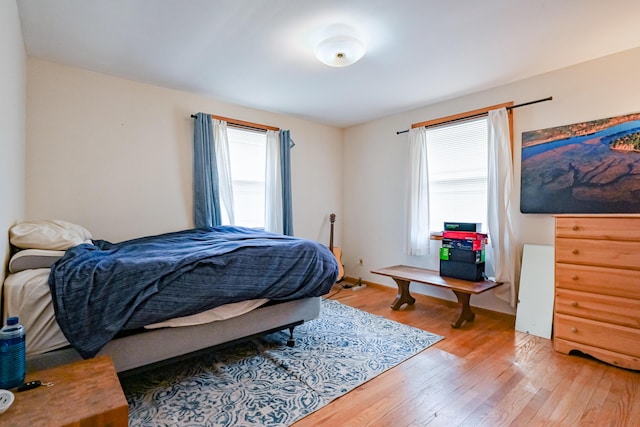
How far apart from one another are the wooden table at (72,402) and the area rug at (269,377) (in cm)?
46

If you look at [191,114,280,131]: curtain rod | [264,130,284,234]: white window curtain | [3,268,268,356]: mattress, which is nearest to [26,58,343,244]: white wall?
[191,114,280,131]: curtain rod

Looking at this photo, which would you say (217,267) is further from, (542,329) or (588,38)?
(588,38)

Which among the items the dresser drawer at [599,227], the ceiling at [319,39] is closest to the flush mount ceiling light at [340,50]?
the ceiling at [319,39]

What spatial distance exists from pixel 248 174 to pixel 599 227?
330cm

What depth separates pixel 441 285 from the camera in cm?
279

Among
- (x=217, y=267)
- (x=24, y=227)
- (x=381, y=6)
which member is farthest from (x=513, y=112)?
(x=24, y=227)

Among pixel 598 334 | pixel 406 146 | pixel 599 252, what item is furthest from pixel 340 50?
pixel 598 334

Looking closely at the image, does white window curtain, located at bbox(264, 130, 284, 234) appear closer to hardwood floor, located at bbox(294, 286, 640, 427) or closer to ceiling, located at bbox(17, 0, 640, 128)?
ceiling, located at bbox(17, 0, 640, 128)

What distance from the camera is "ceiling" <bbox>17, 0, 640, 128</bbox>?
1.86m

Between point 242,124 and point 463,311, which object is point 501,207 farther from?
point 242,124

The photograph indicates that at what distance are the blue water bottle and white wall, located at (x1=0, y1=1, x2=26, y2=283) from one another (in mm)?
504

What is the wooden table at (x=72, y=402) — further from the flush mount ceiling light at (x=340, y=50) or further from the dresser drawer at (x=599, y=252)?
the dresser drawer at (x=599, y=252)

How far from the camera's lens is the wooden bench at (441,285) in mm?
2738

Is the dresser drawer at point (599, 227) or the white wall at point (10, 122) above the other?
the white wall at point (10, 122)
